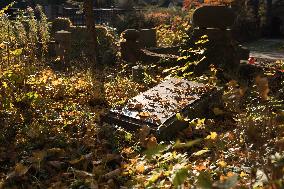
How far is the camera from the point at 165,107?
546cm

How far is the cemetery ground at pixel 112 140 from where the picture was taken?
3184 mm

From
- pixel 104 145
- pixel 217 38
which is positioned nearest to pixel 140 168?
pixel 104 145

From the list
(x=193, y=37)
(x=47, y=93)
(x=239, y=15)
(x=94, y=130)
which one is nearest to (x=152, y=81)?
(x=193, y=37)

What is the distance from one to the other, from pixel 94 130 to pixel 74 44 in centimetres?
692

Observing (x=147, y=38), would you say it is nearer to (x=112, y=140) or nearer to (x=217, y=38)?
(x=217, y=38)

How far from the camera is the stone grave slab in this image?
198 inches

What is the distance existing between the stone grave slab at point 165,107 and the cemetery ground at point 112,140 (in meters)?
0.09

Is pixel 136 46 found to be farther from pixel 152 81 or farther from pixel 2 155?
pixel 2 155

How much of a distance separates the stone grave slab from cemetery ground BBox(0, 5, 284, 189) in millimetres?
88

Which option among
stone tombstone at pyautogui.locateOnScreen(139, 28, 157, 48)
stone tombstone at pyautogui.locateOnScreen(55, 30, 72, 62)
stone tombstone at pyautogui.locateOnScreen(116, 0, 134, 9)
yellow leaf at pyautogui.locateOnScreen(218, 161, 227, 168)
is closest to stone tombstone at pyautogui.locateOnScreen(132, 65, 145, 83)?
stone tombstone at pyautogui.locateOnScreen(55, 30, 72, 62)

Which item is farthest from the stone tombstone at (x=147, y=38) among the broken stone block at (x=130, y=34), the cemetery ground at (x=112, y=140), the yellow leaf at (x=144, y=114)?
the yellow leaf at (x=144, y=114)

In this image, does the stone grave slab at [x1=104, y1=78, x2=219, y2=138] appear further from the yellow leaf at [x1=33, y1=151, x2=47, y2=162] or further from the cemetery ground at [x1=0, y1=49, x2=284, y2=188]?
the yellow leaf at [x1=33, y1=151, x2=47, y2=162]

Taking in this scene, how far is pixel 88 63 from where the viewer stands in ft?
31.1

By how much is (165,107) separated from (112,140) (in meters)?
1.06
